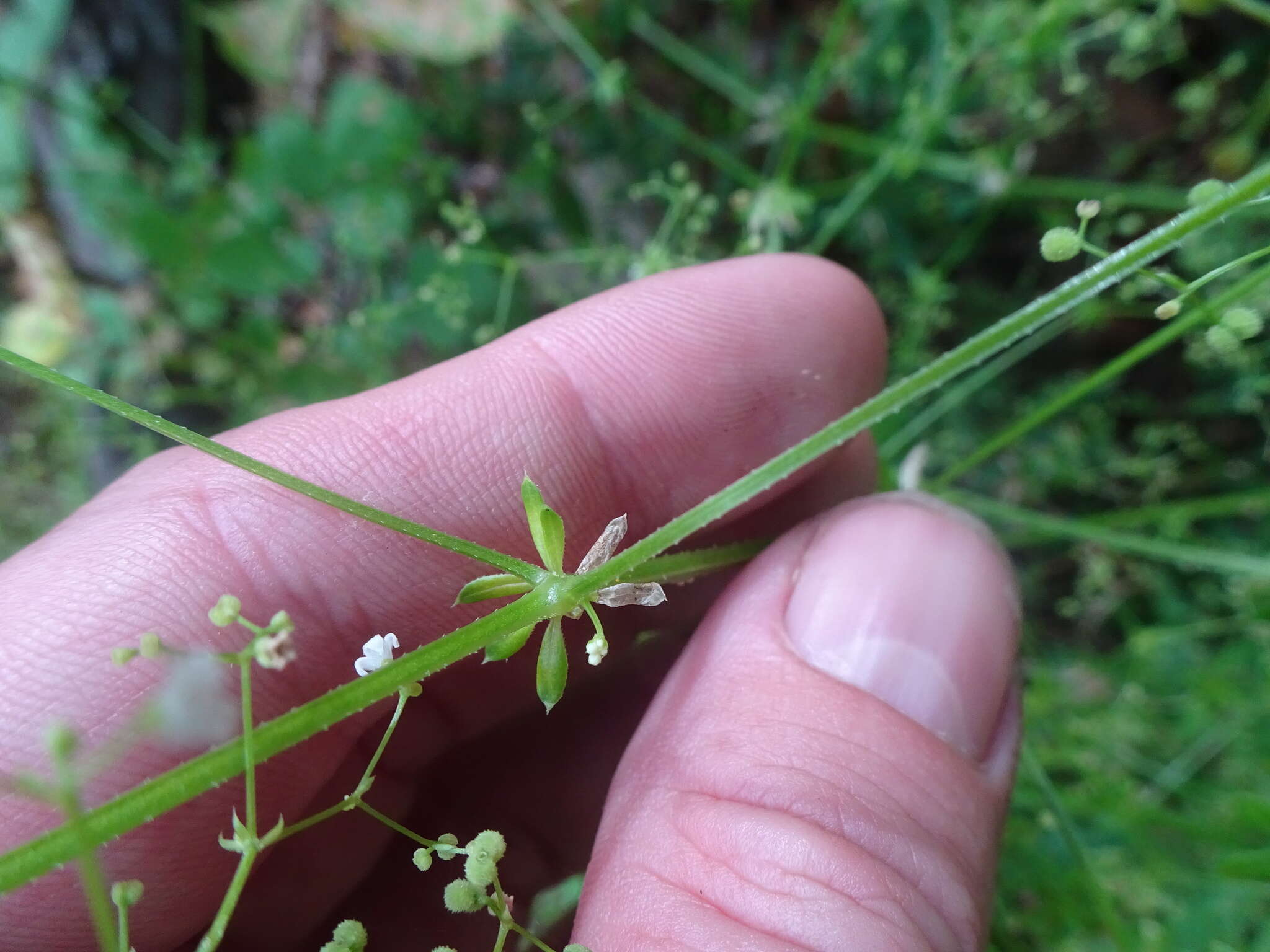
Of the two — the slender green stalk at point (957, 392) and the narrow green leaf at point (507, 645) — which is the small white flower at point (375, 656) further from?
the slender green stalk at point (957, 392)

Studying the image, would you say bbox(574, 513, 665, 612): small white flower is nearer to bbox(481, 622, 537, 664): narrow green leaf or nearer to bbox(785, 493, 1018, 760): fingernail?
bbox(481, 622, 537, 664): narrow green leaf

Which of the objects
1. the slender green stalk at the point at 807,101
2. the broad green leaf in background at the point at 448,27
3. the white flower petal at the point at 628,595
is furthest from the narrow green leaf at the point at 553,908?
the broad green leaf in background at the point at 448,27

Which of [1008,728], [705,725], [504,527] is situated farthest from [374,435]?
[1008,728]

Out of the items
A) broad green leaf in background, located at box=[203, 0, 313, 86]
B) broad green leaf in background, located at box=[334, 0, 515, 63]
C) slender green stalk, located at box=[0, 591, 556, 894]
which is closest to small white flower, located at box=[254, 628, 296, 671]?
slender green stalk, located at box=[0, 591, 556, 894]

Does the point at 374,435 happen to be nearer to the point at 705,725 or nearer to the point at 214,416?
the point at 705,725

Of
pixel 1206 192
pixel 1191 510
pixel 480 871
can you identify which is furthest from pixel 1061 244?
pixel 1191 510
